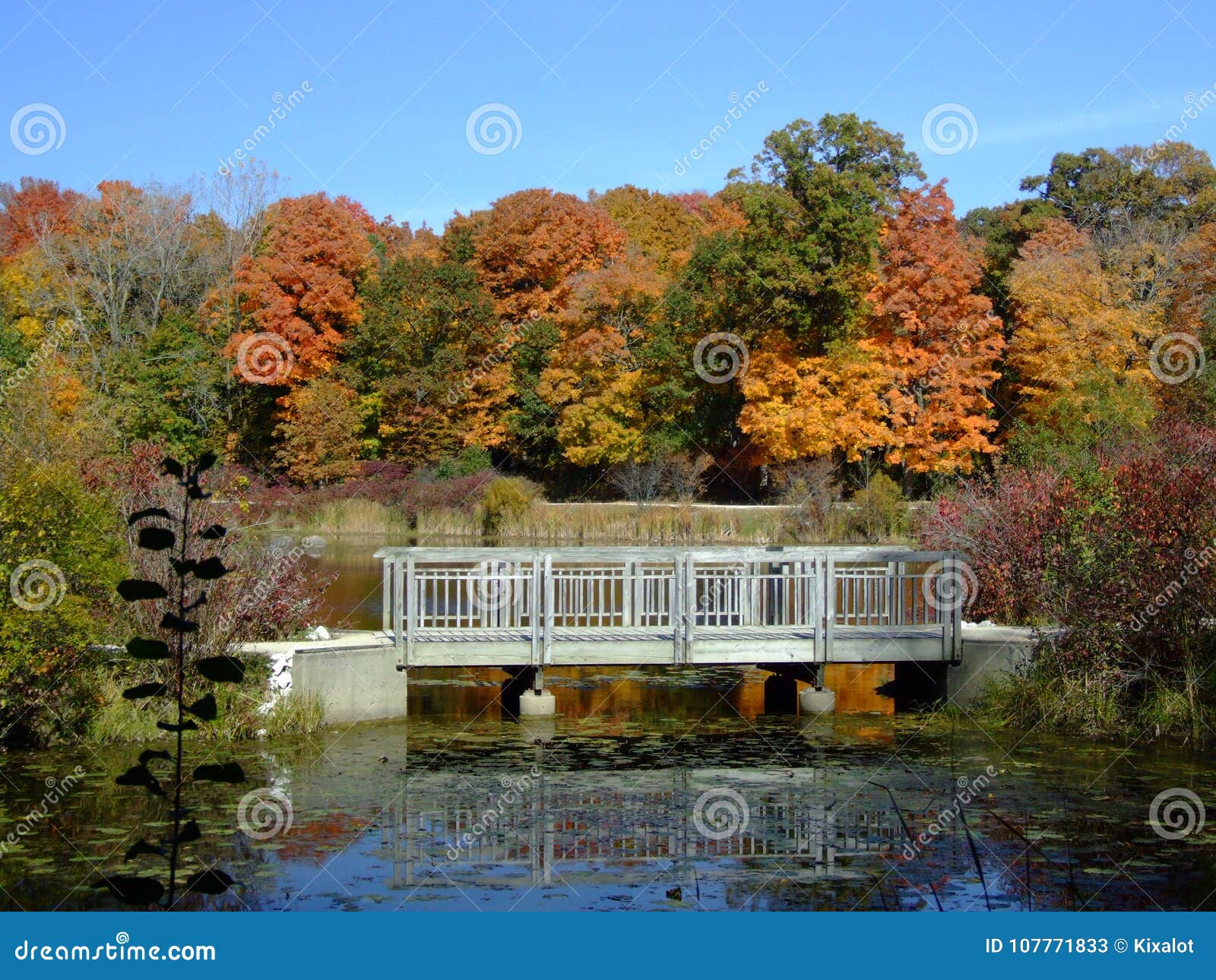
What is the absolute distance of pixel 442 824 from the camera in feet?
34.8

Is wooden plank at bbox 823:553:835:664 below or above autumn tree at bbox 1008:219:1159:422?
below

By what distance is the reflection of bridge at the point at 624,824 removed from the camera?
969cm

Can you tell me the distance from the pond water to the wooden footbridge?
0.73 meters

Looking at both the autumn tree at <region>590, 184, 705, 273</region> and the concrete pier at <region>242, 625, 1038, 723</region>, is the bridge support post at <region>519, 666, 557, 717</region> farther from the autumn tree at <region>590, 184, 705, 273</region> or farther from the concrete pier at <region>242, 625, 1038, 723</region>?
the autumn tree at <region>590, 184, 705, 273</region>

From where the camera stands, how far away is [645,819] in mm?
10812

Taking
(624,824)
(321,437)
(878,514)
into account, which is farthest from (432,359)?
(624,824)

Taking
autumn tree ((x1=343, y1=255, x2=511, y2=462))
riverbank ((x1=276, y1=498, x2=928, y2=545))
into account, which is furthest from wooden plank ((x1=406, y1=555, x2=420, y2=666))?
autumn tree ((x1=343, y1=255, x2=511, y2=462))

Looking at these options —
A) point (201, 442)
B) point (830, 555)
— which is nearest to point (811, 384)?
point (201, 442)

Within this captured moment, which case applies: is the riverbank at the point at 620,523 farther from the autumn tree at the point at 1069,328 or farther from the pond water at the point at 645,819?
the pond water at the point at 645,819

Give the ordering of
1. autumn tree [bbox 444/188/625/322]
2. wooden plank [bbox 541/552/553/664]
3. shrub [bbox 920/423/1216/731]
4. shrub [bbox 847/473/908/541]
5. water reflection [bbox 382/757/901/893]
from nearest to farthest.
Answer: water reflection [bbox 382/757/901/893]
shrub [bbox 920/423/1216/731]
wooden plank [bbox 541/552/553/664]
shrub [bbox 847/473/908/541]
autumn tree [bbox 444/188/625/322]

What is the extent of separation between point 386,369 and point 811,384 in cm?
1425

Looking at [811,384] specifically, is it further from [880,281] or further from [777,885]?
[777,885]

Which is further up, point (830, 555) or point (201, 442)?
point (201, 442)

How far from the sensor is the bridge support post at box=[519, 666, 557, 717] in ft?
50.2
